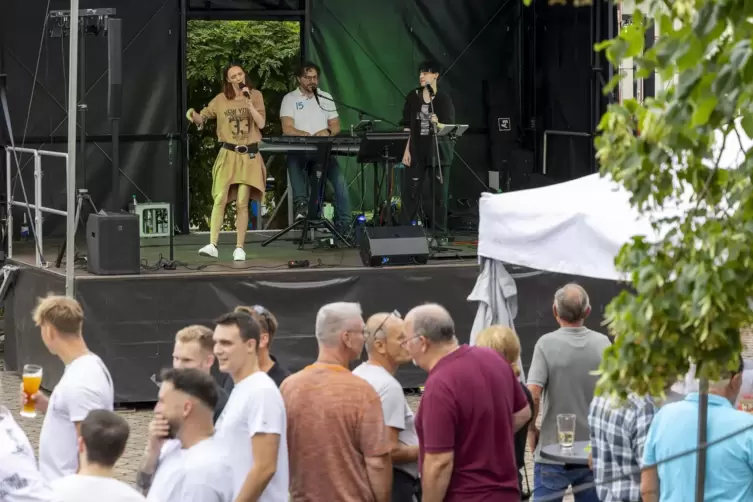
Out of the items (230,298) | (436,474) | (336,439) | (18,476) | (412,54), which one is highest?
(412,54)

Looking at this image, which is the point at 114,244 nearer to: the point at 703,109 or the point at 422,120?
the point at 422,120

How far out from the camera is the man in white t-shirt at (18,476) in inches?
153

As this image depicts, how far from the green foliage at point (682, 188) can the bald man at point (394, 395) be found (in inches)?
103

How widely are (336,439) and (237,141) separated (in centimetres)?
672

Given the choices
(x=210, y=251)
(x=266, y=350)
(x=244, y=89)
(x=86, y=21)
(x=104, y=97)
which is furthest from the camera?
(x=104, y=97)

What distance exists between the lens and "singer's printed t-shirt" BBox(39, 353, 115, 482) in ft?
16.2

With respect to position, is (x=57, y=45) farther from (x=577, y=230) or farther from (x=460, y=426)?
(x=460, y=426)

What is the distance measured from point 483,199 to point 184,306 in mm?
3456

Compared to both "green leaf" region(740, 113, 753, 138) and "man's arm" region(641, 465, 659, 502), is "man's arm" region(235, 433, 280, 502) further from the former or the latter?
"green leaf" region(740, 113, 753, 138)

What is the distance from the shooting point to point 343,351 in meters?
5.09

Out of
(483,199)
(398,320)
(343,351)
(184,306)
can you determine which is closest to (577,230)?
(483,199)

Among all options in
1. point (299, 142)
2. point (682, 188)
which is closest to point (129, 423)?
point (299, 142)

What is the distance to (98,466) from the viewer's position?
12.7 ft

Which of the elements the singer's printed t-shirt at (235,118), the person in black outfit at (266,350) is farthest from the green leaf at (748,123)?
the singer's printed t-shirt at (235,118)
